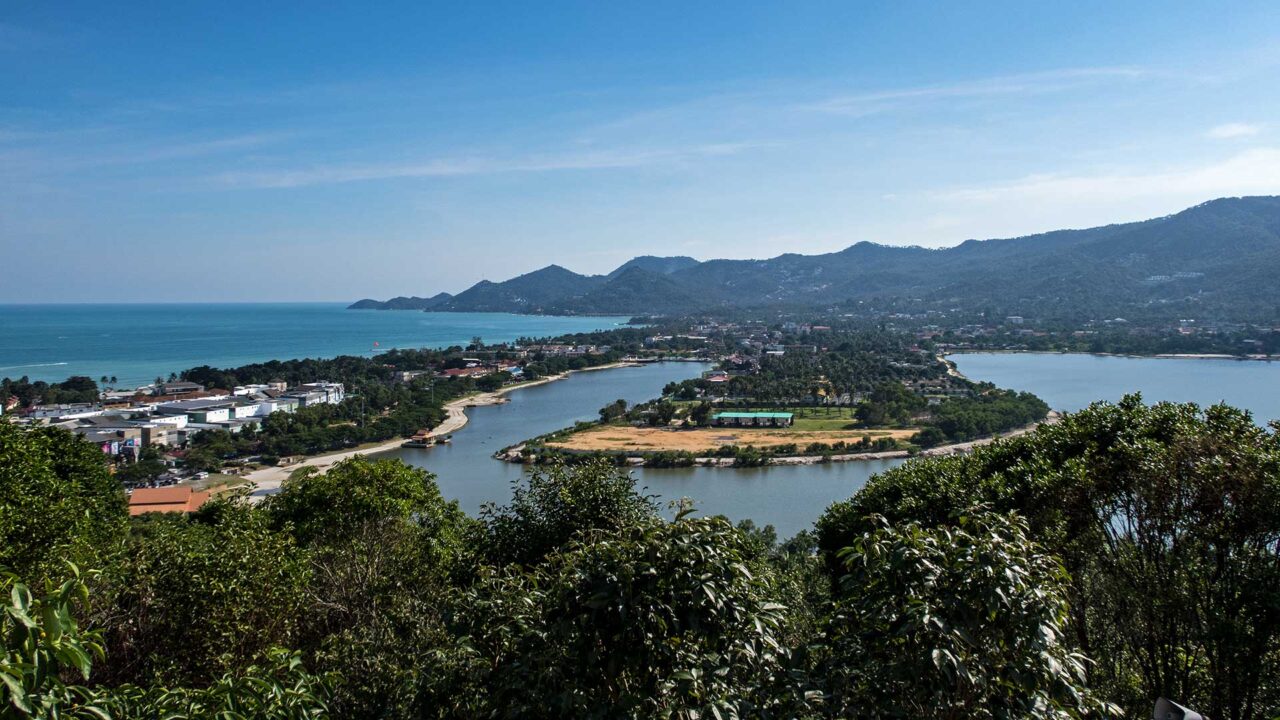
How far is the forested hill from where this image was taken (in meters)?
76.1

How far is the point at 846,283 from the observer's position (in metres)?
131

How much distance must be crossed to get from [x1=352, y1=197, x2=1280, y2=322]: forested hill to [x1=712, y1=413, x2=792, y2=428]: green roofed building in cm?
5277

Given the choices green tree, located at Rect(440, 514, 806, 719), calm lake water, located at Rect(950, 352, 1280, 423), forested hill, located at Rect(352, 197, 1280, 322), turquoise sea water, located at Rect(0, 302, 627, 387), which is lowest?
calm lake water, located at Rect(950, 352, 1280, 423)

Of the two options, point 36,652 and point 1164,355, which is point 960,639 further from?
point 1164,355

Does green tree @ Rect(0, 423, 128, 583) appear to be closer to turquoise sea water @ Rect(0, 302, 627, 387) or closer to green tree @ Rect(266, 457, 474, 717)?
green tree @ Rect(266, 457, 474, 717)

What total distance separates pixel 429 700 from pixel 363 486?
5280 mm

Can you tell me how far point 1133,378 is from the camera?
120 ft

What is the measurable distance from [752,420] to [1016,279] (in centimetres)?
8159

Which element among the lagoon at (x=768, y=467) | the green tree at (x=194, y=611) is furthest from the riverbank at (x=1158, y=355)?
the green tree at (x=194, y=611)

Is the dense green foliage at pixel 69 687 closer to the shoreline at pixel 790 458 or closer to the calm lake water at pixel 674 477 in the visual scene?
the calm lake water at pixel 674 477

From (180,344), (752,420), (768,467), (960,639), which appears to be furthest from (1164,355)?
(180,344)

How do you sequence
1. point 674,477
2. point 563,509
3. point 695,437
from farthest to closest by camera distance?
point 695,437, point 674,477, point 563,509

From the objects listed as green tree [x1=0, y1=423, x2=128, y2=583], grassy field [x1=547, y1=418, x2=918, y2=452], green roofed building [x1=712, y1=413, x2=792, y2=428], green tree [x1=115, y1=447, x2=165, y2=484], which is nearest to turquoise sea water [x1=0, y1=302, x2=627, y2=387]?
green tree [x1=115, y1=447, x2=165, y2=484]

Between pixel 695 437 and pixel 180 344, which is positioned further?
pixel 180 344
